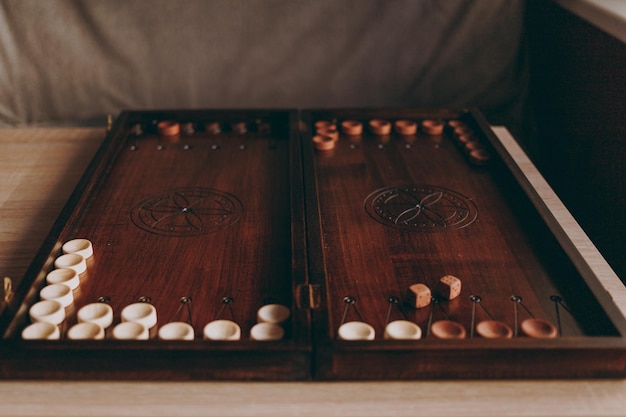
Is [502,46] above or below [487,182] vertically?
above

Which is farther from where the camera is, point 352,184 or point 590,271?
point 352,184

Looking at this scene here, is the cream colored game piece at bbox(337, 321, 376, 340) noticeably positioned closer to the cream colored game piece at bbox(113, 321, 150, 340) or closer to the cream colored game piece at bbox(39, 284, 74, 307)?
the cream colored game piece at bbox(113, 321, 150, 340)

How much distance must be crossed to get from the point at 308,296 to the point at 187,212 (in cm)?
51

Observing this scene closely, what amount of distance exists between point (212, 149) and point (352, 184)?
0.45m

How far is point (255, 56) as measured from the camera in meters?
2.28

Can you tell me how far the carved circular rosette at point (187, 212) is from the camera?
1497 mm

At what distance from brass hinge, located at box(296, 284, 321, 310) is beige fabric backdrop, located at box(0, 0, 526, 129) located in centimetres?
129

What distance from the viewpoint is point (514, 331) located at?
117cm

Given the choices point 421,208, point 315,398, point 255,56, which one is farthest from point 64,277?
point 255,56

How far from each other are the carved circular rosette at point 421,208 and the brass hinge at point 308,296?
39 centimetres

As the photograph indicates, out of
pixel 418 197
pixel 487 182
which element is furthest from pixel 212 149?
pixel 487 182

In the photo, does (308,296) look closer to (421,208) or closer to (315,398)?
(315,398)

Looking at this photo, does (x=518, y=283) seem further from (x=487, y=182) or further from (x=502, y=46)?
(x=502, y=46)

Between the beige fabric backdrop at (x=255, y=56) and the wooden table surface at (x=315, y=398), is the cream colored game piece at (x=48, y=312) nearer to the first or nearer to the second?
the wooden table surface at (x=315, y=398)
